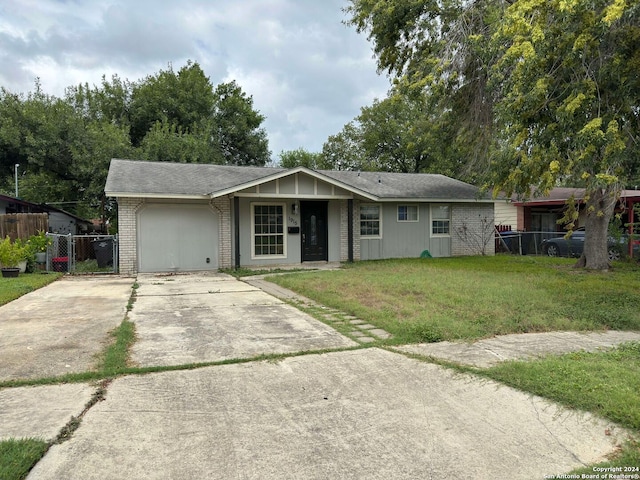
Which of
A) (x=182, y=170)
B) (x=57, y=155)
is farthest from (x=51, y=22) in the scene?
(x=57, y=155)

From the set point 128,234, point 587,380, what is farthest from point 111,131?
point 587,380

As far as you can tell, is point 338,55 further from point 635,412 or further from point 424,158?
point 424,158

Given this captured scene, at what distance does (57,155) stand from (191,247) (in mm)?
13528

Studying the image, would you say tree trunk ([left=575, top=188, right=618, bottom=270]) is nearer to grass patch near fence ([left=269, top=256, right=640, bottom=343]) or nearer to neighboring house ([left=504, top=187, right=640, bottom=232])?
grass patch near fence ([left=269, top=256, right=640, bottom=343])

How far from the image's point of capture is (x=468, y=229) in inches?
711

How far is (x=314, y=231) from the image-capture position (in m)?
15.5

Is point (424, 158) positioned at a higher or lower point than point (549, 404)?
higher

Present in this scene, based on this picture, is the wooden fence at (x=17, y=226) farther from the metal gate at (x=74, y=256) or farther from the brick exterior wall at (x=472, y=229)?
the brick exterior wall at (x=472, y=229)

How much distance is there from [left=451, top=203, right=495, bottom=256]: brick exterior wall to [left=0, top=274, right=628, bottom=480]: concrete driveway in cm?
1377

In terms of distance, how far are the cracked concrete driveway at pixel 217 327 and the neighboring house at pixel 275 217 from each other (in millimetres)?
4011

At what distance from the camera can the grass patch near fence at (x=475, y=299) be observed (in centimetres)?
618

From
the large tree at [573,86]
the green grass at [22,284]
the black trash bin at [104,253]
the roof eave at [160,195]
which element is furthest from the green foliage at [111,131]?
the large tree at [573,86]

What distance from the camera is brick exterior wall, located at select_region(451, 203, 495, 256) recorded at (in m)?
17.8

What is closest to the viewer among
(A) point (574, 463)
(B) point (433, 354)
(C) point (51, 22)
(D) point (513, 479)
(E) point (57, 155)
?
(D) point (513, 479)
